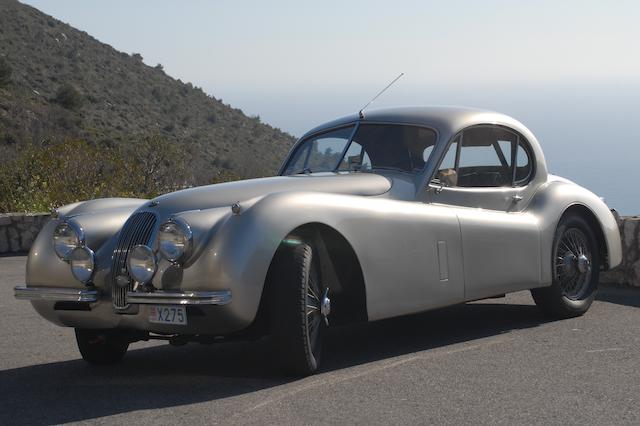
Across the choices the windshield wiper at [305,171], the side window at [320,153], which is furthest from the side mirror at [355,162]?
the windshield wiper at [305,171]

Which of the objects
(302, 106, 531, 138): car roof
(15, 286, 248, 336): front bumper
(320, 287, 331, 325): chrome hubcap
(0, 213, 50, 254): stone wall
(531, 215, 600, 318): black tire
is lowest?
(0, 213, 50, 254): stone wall

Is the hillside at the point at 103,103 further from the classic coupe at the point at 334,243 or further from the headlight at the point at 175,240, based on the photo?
the headlight at the point at 175,240

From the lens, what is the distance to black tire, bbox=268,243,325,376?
6086 mm

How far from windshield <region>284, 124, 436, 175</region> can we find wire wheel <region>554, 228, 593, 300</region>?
4.94 feet

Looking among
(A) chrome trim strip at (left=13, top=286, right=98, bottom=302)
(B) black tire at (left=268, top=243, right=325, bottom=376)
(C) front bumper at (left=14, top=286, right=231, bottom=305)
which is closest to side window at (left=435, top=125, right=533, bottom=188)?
(B) black tire at (left=268, top=243, right=325, bottom=376)

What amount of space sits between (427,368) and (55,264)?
240cm

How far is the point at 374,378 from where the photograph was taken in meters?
6.25

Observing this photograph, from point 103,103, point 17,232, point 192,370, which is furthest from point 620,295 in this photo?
point 103,103

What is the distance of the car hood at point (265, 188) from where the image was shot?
640 cm

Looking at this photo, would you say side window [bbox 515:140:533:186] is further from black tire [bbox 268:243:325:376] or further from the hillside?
the hillside

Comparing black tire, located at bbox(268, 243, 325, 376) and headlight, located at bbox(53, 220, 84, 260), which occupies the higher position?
headlight, located at bbox(53, 220, 84, 260)

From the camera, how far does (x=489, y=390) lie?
19.3ft

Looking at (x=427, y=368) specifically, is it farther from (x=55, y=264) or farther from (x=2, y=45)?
(x=2, y=45)

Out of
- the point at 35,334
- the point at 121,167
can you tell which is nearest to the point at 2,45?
the point at 121,167
